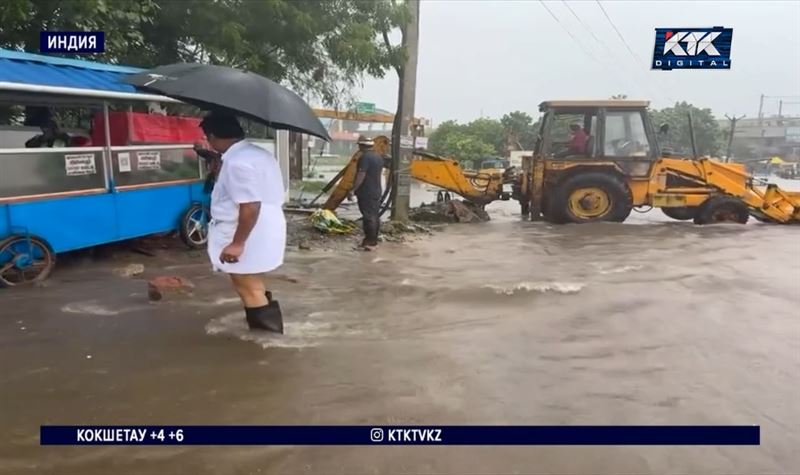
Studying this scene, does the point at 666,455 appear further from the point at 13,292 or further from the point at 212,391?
the point at 13,292

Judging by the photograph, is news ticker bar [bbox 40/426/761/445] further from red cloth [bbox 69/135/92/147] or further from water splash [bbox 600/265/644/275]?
red cloth [bbox 69/135/92/147]

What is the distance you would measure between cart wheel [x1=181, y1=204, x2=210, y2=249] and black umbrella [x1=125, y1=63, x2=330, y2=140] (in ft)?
12.6

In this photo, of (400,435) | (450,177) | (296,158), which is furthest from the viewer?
(296,158)

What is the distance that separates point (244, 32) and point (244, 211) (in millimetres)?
6581

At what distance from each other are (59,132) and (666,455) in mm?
6773

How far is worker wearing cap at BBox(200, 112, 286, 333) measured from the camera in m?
3.96

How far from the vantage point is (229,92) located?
13.2ft

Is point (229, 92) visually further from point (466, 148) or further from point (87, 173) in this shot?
point (466, 148)

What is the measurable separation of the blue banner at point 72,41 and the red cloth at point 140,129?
4.43 feet

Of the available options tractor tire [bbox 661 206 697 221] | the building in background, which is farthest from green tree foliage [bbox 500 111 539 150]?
tractor tire [bbox 661 206 697 221]

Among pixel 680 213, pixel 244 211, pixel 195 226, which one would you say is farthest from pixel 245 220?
pixel 680 213

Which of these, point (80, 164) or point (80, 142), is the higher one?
point (80, 142)

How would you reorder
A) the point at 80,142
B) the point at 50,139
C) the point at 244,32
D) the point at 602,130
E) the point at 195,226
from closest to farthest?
the point at 50,139
the point at 80,142
the point at 195,226
the point at 244,32
the point at 602,130

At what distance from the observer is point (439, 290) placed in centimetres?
616
